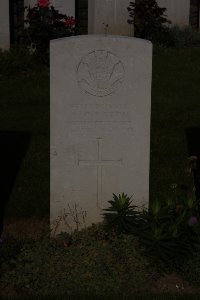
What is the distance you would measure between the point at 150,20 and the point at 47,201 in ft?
31.9

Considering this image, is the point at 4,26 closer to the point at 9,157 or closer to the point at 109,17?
the point at 109,17

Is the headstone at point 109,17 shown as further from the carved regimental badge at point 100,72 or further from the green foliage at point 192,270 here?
the green foliage at point 192,270

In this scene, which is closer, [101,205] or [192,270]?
[192,270]

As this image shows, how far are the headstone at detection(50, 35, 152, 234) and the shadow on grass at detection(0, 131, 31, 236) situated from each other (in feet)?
3.05

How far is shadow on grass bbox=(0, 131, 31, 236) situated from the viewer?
24.5ft

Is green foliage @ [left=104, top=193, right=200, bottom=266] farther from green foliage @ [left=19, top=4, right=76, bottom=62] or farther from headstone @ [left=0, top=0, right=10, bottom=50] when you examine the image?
headstone @ [left=0, top=0, right=10, bottom=50]

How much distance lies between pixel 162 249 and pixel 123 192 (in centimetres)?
75

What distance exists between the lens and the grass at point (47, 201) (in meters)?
5.24

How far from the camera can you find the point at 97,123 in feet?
18.9

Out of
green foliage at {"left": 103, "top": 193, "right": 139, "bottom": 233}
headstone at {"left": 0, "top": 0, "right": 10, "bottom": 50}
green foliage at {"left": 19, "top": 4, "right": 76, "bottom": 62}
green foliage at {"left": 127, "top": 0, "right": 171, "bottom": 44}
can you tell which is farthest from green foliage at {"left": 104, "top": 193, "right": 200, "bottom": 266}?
green foliage at {"left": 127, "top": 0, "right": 171, "bottom": 44}

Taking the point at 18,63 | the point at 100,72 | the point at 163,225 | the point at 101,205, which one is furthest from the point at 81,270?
the point at 18,63

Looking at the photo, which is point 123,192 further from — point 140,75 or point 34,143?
point 34,143

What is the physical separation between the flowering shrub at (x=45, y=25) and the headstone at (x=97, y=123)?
8.24 metres

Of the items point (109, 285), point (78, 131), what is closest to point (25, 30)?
point (78, 131)
